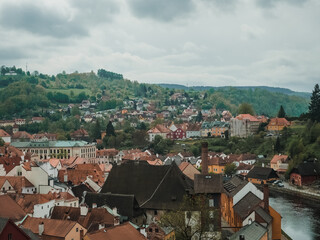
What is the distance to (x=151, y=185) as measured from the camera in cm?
3953

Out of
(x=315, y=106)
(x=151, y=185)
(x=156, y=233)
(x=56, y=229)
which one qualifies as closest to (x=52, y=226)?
(x=56, y=229)

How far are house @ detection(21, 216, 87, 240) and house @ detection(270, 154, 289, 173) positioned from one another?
56681 mm

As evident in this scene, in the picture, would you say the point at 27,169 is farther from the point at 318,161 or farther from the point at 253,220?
the point at 318,161

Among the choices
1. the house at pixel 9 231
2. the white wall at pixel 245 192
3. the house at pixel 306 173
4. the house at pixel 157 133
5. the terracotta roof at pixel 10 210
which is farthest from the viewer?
the house at pixel 157 133

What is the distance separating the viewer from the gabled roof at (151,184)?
1487 inches

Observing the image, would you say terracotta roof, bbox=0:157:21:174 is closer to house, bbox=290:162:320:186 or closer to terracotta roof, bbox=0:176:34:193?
terracotta roof, bbox=0:176:34:193

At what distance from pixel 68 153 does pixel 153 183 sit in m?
64.4

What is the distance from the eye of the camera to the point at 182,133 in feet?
414

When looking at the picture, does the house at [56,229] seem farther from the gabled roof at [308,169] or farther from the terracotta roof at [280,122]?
the terracotta roof at [280,122]

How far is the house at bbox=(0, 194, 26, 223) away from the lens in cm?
3063

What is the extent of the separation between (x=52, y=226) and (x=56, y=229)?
0.43m

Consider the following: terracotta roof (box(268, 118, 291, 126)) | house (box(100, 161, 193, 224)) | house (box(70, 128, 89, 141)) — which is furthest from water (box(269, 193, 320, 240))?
house (box(70, 128, 89, 141))

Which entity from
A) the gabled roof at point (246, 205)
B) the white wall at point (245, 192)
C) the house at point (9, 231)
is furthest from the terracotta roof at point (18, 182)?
the house at point (9, 231)

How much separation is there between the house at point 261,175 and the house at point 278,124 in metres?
33.0
